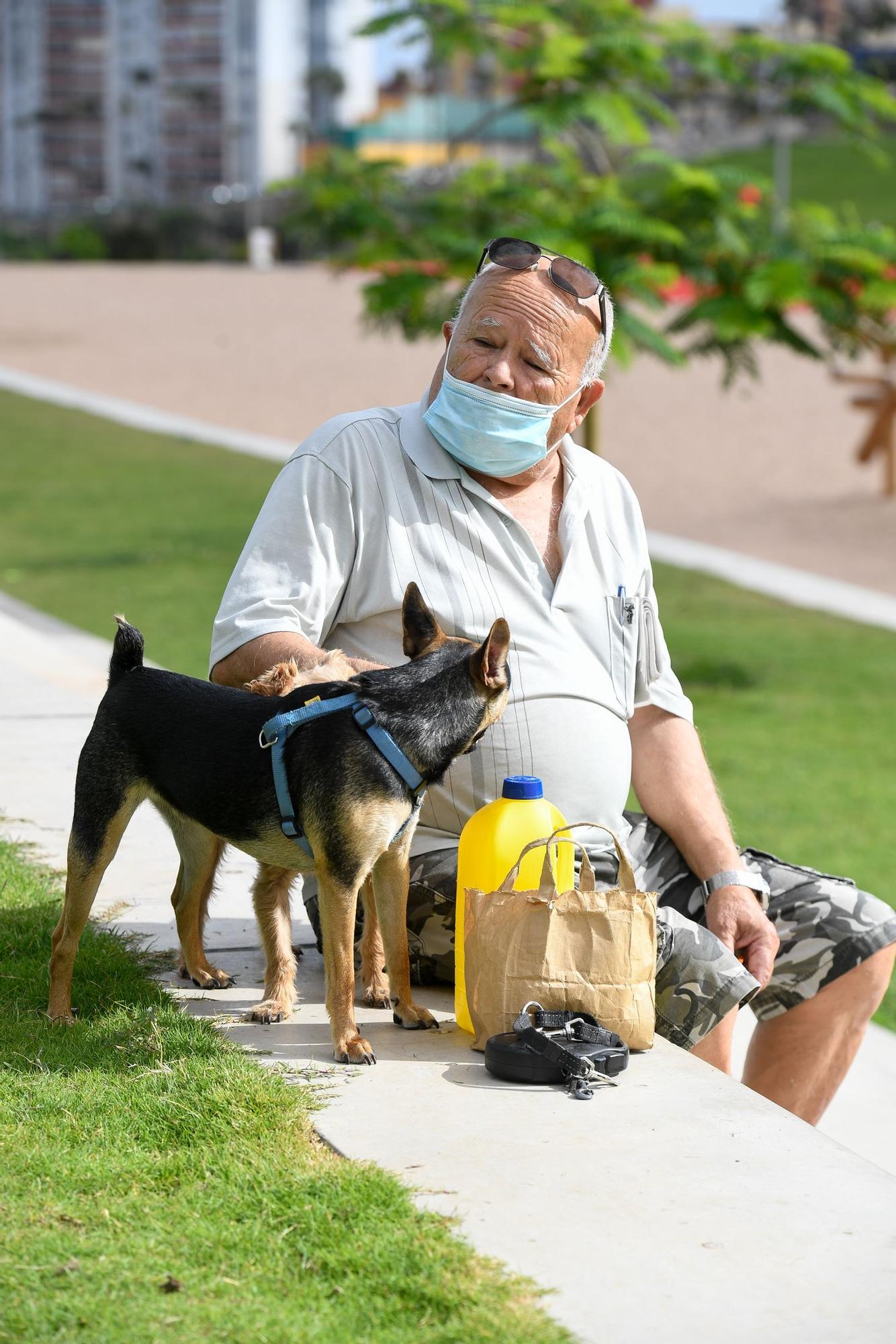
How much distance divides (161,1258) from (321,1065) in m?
0.77

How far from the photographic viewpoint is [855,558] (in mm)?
16359

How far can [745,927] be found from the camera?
3.90 meters

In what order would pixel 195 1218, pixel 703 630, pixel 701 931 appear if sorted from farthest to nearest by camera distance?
1. pixel 703 630
2. pixel 701 931
3. pixel 195 1218

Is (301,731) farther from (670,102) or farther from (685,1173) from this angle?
(670,102)

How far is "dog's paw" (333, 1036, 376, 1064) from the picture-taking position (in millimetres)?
3375

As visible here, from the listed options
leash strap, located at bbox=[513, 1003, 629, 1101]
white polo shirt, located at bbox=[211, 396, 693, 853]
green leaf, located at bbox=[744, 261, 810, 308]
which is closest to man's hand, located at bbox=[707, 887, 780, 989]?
white polo shirt, located at bbox=[211, 396, 693, 853]

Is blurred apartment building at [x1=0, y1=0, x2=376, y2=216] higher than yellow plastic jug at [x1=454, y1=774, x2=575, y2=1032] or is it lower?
higher

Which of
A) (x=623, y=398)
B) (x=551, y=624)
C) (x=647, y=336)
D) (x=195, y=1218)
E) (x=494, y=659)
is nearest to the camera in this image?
(x=195, y=1218)

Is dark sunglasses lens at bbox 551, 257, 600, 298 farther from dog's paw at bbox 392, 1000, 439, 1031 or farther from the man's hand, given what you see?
dog's paw at bbox 392, 1000, 439, 1031

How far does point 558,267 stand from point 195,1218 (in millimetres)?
2128

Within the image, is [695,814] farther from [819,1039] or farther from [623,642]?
[819,1039]

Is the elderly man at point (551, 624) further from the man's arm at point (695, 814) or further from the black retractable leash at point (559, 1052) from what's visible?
the black retractable leash at point (559, 1052)

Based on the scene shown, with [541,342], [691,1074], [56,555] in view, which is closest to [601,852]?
[691,1074]

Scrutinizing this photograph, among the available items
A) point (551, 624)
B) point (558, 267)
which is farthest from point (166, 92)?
point (551, 624)
